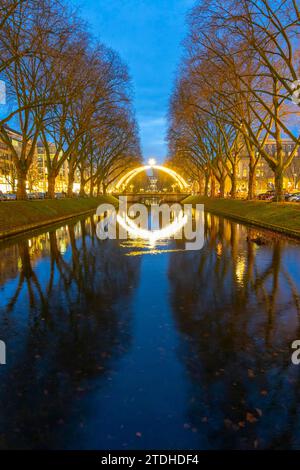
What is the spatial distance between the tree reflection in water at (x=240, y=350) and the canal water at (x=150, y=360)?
2 cm

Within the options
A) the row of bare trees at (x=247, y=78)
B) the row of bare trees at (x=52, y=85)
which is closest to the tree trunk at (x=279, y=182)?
the row of bare trees at (x=247, y=78)

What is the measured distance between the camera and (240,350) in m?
5.60

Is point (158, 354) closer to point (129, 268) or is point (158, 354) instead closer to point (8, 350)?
point (8, 350)

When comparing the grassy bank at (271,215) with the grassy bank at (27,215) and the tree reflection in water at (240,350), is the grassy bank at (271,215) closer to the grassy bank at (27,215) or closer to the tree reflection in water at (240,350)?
the tree reflection in water at (240,350)

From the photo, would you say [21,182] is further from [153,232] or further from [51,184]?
[153,232]

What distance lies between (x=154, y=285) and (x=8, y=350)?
4.62 m

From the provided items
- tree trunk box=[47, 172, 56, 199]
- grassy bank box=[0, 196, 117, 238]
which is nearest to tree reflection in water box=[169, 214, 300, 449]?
grassy bank box=[0, 196, 117, 238]

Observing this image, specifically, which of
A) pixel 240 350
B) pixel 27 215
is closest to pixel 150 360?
pixel 240 350

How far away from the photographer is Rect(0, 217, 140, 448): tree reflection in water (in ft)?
13.0

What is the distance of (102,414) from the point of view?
157 inches

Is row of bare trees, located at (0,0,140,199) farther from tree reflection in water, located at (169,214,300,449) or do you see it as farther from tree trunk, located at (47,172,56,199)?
tree reflection in water, located at (169,214,300,449)

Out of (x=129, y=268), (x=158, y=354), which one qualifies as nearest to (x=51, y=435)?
(x=158, y=354)

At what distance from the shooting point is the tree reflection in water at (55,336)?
3.97m

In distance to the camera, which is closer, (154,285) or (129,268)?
(154,285)
